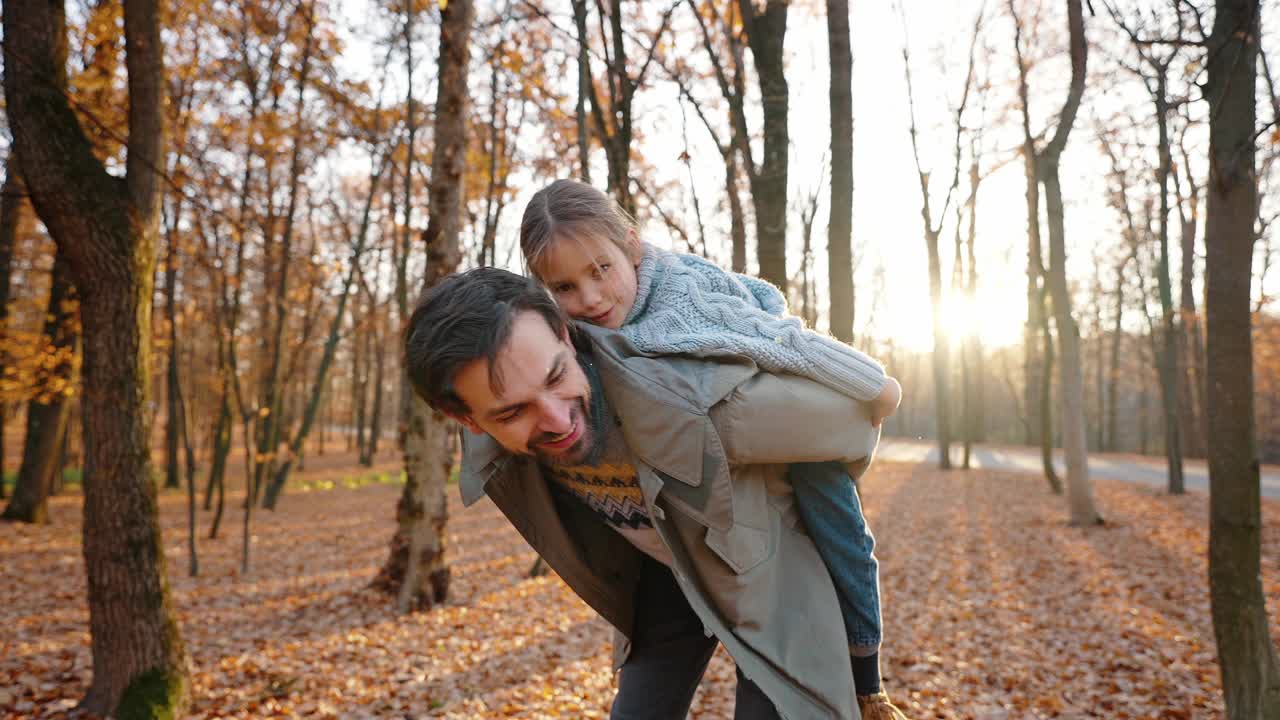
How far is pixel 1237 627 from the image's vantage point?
3.40 meters

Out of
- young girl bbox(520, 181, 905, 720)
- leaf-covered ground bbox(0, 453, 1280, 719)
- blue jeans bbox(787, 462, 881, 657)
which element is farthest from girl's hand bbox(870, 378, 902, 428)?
leaf-covered ground bbox(0, 453, 1280, 719)

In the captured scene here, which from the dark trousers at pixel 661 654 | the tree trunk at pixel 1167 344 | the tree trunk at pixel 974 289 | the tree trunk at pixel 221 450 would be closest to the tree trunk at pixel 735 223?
the tree trunk at pixel 1167 344

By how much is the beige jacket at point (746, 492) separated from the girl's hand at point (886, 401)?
4 cm

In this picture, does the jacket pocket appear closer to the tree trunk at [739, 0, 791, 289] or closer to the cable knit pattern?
the cable knit pattern

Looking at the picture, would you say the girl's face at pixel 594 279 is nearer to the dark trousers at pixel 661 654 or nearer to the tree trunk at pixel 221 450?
the dark trousers at pixel 661 654

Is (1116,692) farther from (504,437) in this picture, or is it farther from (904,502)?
(904,502)

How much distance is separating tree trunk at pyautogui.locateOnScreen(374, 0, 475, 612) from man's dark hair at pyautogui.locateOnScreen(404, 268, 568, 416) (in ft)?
17.3

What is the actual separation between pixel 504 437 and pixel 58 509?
654 inches

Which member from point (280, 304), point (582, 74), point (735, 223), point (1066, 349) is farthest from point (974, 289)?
point (280, 304)

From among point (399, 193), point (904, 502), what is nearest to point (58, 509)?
point (399, 193)

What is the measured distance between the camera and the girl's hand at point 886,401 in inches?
58.0

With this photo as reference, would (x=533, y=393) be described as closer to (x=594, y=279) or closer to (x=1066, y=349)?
(x=594, y=279)

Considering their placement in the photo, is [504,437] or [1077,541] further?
[1077,541]

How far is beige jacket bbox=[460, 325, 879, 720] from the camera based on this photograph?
1.40 meters
